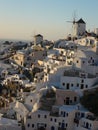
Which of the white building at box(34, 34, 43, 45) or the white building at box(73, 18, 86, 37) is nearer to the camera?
the white building at box(73, 18, 86, 37)

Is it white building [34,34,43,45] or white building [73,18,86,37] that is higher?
white building [73,18,86,37]

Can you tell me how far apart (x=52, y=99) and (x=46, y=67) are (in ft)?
33.3

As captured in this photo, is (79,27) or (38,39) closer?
(79,27)

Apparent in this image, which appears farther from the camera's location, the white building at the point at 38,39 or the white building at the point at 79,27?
the white building at the point at 38,39

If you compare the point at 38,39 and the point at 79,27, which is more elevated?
the point at 79,27

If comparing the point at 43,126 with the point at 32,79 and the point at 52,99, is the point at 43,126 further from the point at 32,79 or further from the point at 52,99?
the point at 32,79

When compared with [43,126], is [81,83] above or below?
above

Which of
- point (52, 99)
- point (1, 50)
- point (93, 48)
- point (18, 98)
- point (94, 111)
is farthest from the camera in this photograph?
point (1, 50)

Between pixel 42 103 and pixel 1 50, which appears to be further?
pixel 1 50

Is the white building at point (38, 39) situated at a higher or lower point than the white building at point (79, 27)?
lower

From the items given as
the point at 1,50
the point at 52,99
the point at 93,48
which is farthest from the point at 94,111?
the point at 1,50

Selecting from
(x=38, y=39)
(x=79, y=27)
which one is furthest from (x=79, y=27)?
(x=38, y=39)

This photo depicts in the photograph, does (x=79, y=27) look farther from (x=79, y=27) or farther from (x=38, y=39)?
(x=38, y=39)

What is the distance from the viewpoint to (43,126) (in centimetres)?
3369
